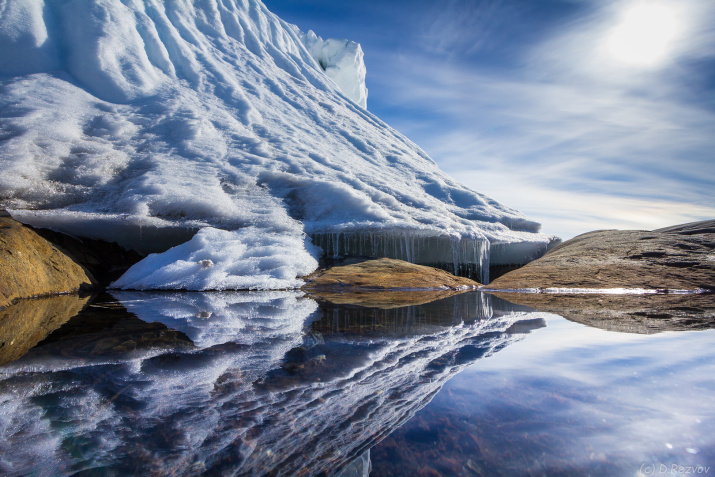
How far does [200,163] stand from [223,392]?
8.99 metres

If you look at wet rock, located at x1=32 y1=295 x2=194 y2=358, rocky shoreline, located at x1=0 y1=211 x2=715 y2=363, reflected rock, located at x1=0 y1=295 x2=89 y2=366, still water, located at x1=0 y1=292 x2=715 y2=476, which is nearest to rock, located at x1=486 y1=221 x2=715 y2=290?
rocky shoreline, located at x1=0 y1=211 x2=715 y2=363

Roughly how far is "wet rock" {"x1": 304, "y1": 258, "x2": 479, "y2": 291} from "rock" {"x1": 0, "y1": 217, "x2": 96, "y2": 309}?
3.90 metres

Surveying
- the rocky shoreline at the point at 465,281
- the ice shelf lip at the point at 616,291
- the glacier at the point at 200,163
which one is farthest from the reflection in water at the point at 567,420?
the glacier at the point at 200,163

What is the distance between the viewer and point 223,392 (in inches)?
67.5

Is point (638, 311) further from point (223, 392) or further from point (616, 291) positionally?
point (223, 392)

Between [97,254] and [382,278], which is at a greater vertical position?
[97,254]

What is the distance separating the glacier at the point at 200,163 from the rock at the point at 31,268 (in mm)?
828

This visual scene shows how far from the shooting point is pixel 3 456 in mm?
1184

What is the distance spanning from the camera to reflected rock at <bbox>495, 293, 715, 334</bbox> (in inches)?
125

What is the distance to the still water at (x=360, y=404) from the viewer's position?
46.8 inches

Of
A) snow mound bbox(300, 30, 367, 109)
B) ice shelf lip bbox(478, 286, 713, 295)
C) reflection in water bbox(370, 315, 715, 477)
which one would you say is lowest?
reflection in water bbox(370, 315, 715, 477)

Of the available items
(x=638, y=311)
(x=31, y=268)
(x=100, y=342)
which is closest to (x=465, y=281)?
(x=638, y=311)

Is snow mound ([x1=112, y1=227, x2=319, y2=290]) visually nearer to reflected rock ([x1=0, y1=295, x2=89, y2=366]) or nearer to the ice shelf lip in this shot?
reflected rock ([x1=0, y1=295, x2=89, y2=366])

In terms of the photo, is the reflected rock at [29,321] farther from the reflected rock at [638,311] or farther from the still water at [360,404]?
the reflected rock at [638,311]
